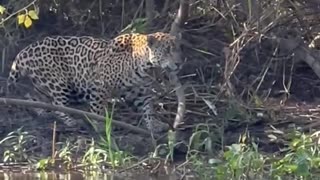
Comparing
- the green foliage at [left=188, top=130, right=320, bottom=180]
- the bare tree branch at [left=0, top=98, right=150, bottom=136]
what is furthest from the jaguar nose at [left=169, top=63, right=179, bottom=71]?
the green foliage at [left=188, top=130, right=320, bottom=180]

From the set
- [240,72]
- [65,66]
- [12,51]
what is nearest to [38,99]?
[65,66]

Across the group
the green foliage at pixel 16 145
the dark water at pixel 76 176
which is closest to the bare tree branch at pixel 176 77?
the dark water at pixel 76 176

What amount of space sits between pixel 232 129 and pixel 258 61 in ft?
5.51

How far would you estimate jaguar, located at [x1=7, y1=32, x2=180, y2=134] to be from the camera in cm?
992

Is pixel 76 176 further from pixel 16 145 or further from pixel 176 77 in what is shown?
pixel 176 77

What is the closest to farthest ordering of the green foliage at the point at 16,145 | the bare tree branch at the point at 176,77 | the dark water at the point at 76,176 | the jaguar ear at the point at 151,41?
the dark water at the point at 76,176
the green foliage at the point at 16,145
the bare tree branch at the point at 176,77
the jaguar ear at the point at 151,41

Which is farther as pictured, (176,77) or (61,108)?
(176,77)

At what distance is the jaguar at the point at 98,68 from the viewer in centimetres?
992

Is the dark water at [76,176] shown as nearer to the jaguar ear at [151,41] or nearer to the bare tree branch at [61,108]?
the bare tree branch at [61,108]

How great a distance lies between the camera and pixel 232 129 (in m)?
9.82

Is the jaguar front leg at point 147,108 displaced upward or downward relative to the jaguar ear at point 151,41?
downward

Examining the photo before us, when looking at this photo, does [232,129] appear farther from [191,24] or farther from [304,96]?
[191,24]

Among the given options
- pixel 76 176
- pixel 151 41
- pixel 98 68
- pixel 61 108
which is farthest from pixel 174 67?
pixel 76 176

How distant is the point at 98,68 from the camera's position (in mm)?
10312
